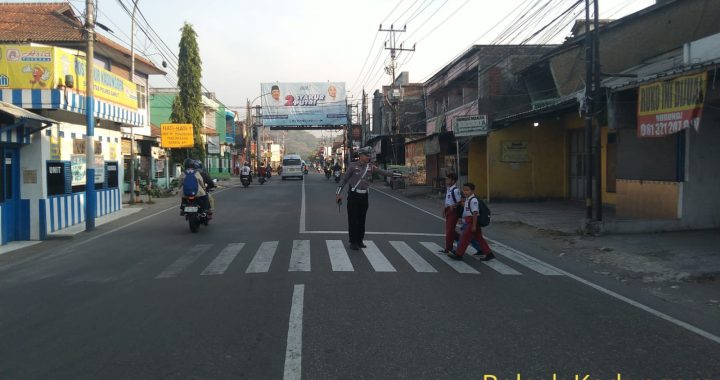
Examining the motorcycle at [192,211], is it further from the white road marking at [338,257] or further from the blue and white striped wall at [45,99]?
the blue and white striped wall at [45,99]

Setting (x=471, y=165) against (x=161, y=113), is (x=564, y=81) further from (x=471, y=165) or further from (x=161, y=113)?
(x=161, y=113)

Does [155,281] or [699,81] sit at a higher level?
[699,81]

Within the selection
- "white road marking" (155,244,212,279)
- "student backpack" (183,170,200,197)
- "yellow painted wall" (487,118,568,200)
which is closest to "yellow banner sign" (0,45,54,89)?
"student backpack" (183,170,200,197)

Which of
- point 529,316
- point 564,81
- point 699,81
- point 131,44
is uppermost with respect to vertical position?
point 131,44

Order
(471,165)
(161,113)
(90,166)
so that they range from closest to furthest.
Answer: (90,166), (471,165), (161,113)

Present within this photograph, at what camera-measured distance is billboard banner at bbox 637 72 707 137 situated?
396 inches

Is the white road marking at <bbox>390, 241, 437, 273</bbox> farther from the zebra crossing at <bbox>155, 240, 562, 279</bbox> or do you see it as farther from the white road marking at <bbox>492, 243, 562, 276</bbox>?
the white road marking at <bbox>492, 243, 562, 276</bbox>

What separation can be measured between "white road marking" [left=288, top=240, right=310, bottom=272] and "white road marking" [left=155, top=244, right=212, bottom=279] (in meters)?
1.69

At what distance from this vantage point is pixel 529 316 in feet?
19.1

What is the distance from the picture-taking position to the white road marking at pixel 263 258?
823 cm

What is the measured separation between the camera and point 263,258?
9.18m

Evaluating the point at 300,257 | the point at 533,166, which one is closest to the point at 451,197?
the point at 300,257

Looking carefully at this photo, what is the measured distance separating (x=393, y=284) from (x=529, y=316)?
1.99 m

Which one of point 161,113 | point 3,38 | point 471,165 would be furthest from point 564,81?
point 161,113
